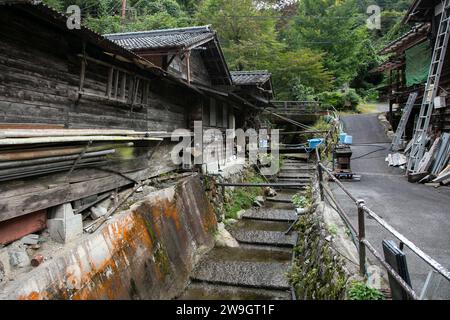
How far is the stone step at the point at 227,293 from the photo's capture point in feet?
23.7

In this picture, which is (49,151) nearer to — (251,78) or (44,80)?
(44,80)

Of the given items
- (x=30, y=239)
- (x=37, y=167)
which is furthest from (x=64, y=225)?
(x=37, y=167)

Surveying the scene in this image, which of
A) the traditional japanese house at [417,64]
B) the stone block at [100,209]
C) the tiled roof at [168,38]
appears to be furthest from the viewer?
→ the traditional japanese house at [417,64]

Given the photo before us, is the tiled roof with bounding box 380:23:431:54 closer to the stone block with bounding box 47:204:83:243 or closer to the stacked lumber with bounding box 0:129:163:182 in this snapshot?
the stacked lumber with bounding box 0:129:163:182

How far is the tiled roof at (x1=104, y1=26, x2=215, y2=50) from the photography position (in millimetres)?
9461

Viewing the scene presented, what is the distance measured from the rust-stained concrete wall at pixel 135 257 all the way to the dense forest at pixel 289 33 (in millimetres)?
17790

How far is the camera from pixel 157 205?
7660 millimetres

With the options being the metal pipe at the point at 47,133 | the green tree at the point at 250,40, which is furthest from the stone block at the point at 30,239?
the green tree at the point at 250,40

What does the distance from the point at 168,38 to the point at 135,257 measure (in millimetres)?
8811

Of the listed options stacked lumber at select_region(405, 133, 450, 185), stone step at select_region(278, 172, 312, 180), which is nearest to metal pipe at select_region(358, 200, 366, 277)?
stacked lumber at select_region(405, 133, 450, 185)

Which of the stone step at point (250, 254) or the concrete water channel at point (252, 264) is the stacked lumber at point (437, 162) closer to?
the concrete water channel at point (252, 264)

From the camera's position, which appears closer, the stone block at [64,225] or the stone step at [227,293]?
the stone block at [64,225]

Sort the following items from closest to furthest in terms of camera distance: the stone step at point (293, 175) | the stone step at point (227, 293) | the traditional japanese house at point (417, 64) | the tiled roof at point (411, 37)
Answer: the stone step at point (227, 293) → the traditional japanese house at point (417, 64) → the tiled roof at point (411, 37) → the stone step at point (293, 175)
